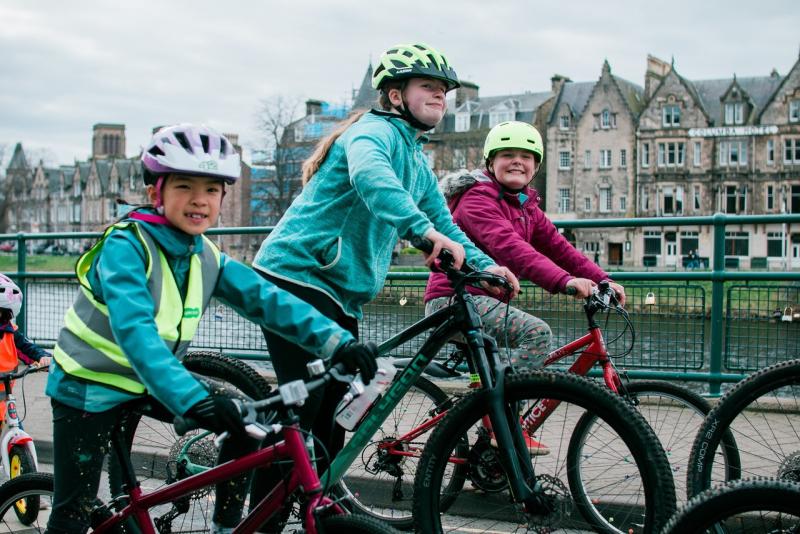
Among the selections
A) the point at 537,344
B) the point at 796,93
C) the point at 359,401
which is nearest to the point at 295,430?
the point at 359,401

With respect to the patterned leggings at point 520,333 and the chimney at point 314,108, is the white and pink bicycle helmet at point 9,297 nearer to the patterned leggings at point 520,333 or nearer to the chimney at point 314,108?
the patterned leggings at point 520,333

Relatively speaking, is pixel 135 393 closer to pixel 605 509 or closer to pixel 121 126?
pixel 605 509

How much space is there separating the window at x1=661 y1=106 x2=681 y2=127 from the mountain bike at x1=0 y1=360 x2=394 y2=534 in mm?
63198

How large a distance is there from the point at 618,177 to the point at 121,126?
3215 inches

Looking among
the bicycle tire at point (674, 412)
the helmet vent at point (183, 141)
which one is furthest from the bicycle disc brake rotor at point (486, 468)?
the helmet vent at point (183, 141)

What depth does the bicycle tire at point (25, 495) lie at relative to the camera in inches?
134

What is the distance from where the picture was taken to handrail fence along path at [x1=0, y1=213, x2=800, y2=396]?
22.2 feet

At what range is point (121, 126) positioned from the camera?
12588 cm

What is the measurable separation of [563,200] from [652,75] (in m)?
10.4

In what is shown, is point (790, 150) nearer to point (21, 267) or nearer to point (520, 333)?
point (21, 267)

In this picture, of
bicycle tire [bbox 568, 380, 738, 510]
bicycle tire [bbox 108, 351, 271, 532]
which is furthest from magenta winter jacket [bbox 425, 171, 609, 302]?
bicycle tire [bbox 108, 351, 271, 532]

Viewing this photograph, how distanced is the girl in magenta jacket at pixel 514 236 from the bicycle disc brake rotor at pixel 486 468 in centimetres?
71

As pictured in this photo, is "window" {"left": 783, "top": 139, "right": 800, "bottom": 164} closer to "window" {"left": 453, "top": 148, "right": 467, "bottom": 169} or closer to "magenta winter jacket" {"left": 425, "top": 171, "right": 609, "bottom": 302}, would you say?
"window" {"left": 453, "top": 148, "right": 467, "bottom": 169}

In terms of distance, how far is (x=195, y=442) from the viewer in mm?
3586
